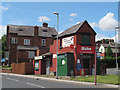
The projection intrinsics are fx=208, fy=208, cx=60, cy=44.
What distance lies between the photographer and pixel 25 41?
64.7m

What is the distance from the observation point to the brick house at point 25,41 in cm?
6166

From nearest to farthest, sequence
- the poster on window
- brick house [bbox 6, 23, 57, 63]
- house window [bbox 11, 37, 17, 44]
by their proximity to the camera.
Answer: the poster on window → brick house [bbox 6, 23, 57, 63] → house window [bbox 11, 37, 17, 44]

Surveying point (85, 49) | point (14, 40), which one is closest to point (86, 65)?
point (85, 49)

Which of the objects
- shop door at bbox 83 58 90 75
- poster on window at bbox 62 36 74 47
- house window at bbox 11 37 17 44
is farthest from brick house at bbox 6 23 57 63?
shop door at bbox 83 58 90 75

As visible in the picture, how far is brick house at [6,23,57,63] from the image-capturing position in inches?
2427

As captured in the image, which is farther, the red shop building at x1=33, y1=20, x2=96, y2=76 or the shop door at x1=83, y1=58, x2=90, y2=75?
the shop door at x1=83, y1=58, x2=90, y2=75

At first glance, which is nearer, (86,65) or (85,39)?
(86,65)

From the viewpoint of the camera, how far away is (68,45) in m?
30.3

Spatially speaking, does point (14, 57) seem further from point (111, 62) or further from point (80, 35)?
point (80, 35)

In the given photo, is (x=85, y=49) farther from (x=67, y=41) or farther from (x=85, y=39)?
(x=67, y=41)

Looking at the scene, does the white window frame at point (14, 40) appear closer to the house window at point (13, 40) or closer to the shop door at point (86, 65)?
the house window at point (13, 40)

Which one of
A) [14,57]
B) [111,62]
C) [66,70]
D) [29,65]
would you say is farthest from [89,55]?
[14,57]

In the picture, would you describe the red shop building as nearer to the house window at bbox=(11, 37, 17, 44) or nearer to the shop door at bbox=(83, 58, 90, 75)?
the shop door at bbox=(83, 58, 90, 75)

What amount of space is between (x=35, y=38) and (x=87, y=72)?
3873 cm
